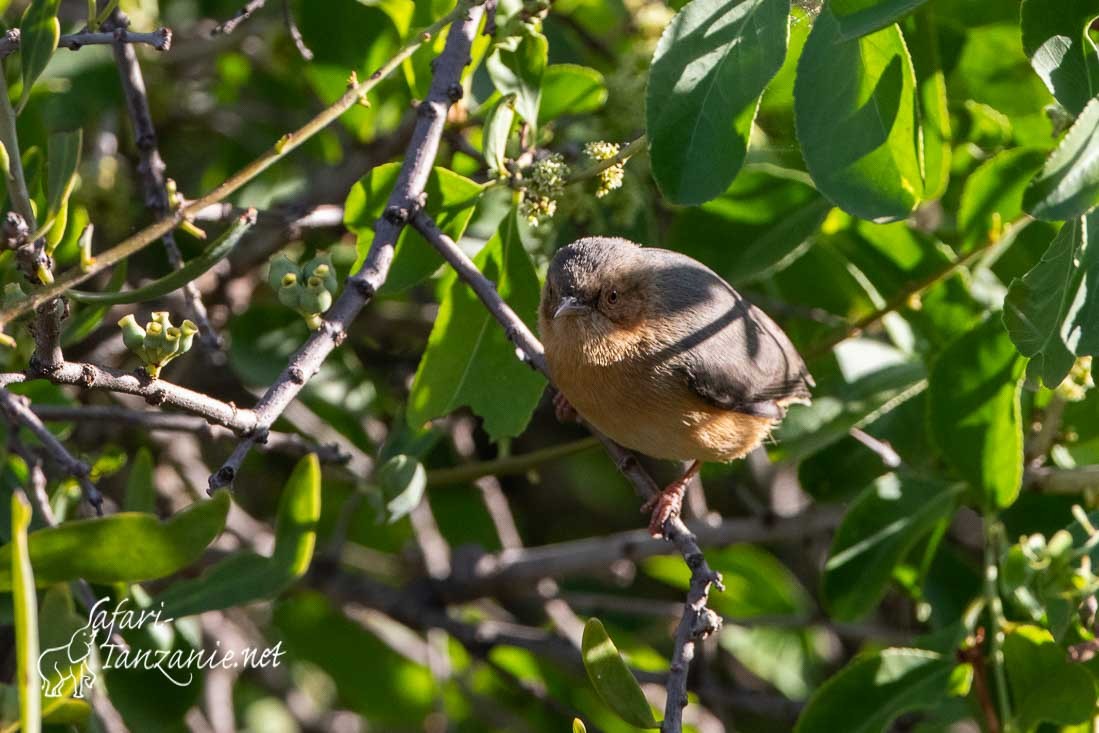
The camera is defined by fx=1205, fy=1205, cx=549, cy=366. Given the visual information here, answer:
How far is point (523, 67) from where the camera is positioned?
11.4 ft

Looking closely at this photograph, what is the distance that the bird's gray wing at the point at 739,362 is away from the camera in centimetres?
418

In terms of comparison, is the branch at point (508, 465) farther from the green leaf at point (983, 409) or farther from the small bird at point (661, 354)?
the green leaf at point (983, 409)

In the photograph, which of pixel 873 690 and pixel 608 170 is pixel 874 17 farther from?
pixel 873 690

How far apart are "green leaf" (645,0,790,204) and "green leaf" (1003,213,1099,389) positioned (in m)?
0.78

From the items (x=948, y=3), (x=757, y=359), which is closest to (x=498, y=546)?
(x=757, y=359)

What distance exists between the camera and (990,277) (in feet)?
14.1

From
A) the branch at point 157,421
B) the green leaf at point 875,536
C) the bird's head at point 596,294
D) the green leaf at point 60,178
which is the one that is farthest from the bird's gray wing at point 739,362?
the green leaf at point 60,178

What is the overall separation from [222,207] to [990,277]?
107 inches

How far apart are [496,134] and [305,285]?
31.0 inches

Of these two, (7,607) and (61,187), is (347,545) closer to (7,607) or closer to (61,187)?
(7,607)

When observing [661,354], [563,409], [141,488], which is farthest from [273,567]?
[563,409]

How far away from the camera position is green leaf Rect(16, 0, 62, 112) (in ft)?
8.63

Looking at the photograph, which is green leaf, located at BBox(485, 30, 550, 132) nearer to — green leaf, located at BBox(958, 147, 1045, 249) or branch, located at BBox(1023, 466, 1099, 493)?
green leaf, located at BBox(958, 147, 1045, 249)

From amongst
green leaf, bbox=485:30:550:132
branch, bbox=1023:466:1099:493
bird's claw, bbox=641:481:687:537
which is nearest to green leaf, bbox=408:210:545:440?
green leaf, bbox=485:30:550:132
